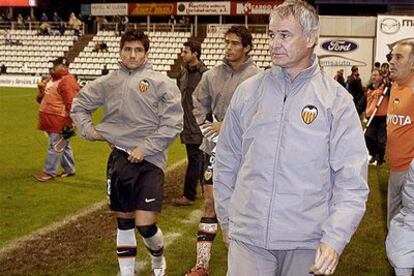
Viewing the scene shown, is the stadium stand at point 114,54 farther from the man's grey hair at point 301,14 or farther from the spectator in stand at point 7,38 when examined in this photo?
the man's grey hair at point 301,14

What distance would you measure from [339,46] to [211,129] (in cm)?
2556

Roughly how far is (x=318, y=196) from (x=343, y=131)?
1.02 feet

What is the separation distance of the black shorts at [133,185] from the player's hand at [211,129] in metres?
0.59

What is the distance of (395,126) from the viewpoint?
5918 mm

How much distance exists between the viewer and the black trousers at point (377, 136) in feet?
38.9

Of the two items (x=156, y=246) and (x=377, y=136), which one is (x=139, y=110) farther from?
(x=377, y=136)

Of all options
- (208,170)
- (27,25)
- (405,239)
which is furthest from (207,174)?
(27,25)

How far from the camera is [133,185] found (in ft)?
17.8

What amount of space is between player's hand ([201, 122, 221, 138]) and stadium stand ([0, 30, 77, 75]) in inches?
1280

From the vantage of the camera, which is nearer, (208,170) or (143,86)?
(143,86)

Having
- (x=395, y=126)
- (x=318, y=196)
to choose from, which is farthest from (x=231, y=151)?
(x=395, y=126)

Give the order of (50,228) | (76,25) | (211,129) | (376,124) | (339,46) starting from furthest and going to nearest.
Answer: (76,25)
(339,46)
(376,124)
(50,228)
(211,129)

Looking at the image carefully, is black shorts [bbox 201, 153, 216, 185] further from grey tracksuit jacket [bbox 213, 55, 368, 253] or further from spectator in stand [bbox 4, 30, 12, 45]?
spectator in stand [bbox 4, 30, 12, 45]

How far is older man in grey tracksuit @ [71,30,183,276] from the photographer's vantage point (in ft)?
17.7
